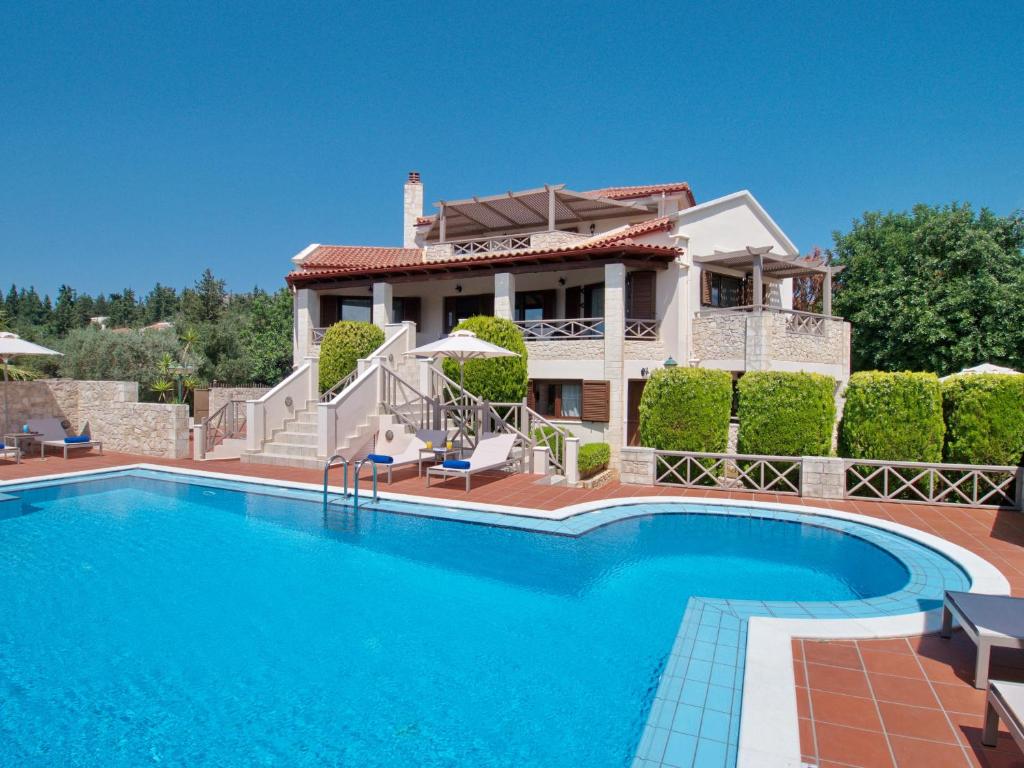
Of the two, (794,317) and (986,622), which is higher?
(794,317)

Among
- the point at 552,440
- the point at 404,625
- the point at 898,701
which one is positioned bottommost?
the point at 404,625

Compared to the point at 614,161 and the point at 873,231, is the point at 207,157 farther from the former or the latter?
the point at 873,231

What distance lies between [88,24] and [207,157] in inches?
505

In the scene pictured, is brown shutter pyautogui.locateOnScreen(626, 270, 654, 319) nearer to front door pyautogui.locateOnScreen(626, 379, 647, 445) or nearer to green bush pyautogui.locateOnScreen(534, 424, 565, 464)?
front door pyautogui.locateOnScreen(626, 379, 647, 445)

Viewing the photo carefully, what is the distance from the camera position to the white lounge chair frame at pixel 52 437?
1794 cm

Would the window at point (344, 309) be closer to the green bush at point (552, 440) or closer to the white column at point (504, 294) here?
the white column at point (504, 294)

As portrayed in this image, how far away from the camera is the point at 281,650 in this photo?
20.5 ft

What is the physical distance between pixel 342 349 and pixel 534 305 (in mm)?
7538

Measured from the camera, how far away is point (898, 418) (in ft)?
42.0

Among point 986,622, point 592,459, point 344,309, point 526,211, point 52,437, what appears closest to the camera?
point 986,622

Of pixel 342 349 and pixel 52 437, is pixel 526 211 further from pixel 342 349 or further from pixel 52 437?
pixel 52 437

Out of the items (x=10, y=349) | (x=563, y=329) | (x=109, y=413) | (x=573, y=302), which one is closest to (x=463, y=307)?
(x=573, y=302)

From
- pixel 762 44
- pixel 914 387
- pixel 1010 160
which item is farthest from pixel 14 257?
pixel 1010 160

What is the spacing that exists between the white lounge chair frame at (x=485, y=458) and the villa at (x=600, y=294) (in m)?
2.09
